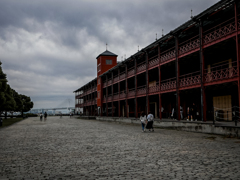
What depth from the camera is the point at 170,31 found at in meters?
22.0

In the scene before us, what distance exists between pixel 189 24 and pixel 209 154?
1479cm

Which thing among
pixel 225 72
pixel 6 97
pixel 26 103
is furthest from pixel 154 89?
pixel 26 103

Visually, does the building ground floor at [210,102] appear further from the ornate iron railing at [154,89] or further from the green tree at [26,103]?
the green tree at [26,103]

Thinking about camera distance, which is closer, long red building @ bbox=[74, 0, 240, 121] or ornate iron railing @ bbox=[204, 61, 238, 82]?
ornate iron railing @ bbox=[204, 61, 238, 82]

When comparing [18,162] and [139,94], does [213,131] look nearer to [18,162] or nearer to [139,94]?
[18,162]

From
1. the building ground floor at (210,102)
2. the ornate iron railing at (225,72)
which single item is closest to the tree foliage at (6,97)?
the building ground floor at (210,102)

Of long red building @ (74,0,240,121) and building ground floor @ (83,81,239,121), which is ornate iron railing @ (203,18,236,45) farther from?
building ground floor @ (83,81,239,121)

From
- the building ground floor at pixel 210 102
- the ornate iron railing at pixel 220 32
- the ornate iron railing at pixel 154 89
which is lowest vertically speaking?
the building ground floor at pixel 210 102

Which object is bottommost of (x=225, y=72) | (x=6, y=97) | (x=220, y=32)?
(x=6, y=97)

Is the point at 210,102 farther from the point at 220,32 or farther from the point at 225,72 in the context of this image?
the point at 220,32

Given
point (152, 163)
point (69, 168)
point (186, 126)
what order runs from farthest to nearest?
point (186, 126), point (152, 163), point (69, 168)

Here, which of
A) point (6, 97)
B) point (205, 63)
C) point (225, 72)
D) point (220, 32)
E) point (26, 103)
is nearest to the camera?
point (220, 32)

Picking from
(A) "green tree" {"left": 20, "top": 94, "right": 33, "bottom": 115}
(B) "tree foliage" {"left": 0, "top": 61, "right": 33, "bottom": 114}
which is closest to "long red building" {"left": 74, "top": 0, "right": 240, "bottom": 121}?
(B) "tree foliage" {"left": 0, "top": 61, "right": 33, "bottom": 114}

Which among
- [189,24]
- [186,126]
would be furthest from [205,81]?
[189,24]
